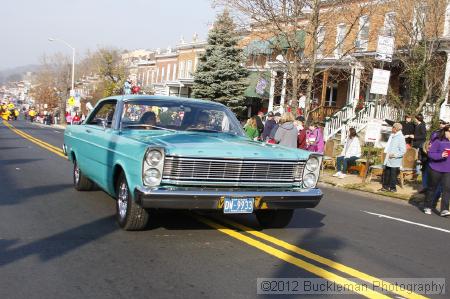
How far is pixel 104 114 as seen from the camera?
8039 millimetres

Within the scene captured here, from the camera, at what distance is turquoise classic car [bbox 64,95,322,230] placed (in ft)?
18.3

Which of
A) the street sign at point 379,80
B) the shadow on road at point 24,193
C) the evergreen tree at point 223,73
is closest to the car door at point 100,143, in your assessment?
the shadow on road at point 24,193

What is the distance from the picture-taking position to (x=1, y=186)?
9.30 meters

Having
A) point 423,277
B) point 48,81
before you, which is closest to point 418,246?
point 423,277

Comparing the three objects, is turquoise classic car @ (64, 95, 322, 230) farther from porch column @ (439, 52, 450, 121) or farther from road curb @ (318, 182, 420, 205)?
porch column @ (439, 52, 450, 121)

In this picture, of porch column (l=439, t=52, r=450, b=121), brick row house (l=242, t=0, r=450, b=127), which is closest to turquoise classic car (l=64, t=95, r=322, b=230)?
brick row house (l=242, t=0, r=450, b=127)

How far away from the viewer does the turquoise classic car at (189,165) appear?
5.59m

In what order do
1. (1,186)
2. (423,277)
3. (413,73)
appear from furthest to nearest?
1. (413,73)
2. (1,186)
3. (423,277)

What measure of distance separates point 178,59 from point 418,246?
4529 centimetres

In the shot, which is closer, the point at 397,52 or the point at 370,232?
the point at 370,232

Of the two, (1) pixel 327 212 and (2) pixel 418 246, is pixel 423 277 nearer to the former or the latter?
(2) pixel 418 246

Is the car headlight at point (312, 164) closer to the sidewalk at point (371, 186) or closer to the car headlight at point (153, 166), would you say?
the car headlight at point (153, 166)

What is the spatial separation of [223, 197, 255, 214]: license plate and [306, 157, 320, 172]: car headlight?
99 centimetres

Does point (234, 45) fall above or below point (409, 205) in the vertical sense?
above
